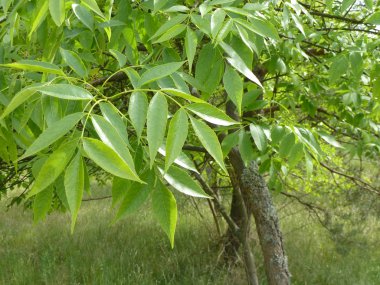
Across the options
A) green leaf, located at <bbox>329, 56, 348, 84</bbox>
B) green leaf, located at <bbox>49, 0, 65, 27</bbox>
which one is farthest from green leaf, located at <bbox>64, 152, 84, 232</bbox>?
green leaf, located at <bbox>329, 56, 348, 84</bbox>

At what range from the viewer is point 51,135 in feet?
2.44

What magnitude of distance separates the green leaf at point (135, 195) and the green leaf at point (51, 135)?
23cm

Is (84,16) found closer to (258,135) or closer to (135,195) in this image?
(135,195)

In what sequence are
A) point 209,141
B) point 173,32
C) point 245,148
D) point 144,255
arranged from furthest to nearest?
point 144,255
point 245,148
point 173,32
point 209,141

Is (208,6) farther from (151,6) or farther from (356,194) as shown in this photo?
(356,194)

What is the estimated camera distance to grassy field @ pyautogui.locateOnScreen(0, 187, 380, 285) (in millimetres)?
4582

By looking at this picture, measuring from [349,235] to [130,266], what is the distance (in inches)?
125

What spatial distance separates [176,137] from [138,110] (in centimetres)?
13

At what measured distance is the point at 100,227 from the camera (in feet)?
21.6

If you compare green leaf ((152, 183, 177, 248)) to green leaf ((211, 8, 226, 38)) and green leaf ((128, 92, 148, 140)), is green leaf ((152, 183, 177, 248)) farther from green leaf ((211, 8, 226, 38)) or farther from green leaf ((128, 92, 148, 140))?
green leaf ((211, 8, 226, 38))

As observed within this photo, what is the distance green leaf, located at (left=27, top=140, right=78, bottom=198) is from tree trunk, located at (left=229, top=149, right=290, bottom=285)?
1.86 meters

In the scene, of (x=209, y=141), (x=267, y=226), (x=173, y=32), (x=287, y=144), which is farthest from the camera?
(x=267, y=226)

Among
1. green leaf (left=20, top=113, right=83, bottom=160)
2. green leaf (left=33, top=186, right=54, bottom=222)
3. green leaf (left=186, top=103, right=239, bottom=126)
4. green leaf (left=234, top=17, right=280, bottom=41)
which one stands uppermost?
green leaf (left=234, top=17, right=280, bottom=41)

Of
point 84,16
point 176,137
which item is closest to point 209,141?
point 176,137
